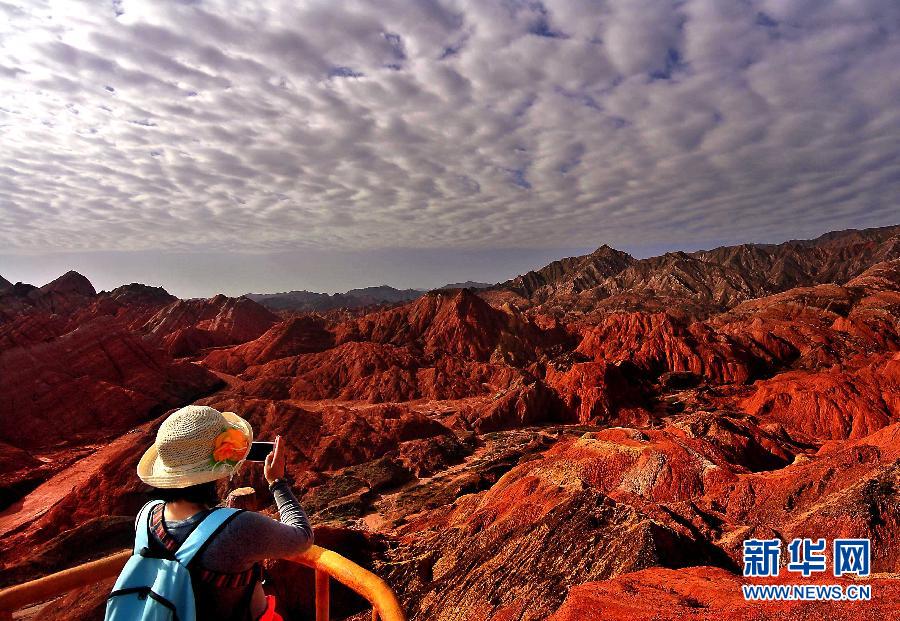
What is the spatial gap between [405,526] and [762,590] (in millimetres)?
15580

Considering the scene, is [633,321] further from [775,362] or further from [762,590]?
[762,590]

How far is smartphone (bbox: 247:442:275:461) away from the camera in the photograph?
2.77m

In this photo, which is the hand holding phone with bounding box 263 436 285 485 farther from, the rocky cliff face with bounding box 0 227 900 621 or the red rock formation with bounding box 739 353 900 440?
the red rock formation with bounding box 739 353 900 440

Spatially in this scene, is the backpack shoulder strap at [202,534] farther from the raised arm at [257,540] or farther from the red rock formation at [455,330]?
the red rock formation at [455,330]

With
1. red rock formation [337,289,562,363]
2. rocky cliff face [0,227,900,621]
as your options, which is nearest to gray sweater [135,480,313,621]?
rocky cliff face [0,227,900,621]

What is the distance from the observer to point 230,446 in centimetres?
239

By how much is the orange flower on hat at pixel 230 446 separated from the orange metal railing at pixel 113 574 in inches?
29.3

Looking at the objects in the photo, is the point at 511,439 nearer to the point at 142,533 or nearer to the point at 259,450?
the point at 259,450

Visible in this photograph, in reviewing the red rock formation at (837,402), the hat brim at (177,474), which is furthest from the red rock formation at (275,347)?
the hat brim at (177,474)

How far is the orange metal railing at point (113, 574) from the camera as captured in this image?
2664 mm

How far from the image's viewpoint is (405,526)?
20.4 m

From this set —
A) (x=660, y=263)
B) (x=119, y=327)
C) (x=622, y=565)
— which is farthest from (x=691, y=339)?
(x=660, y=263)

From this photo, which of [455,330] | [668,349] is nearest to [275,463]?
[668,349]

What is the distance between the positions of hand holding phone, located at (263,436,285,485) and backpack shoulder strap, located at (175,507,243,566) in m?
0.53
